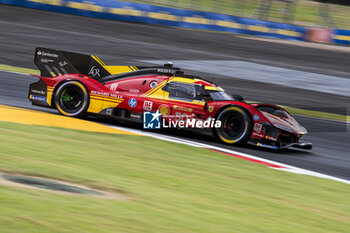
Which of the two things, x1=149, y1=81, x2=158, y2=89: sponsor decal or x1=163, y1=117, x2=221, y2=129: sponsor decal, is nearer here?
x1=163, y1=117, x2=221, y2=129: sponsor decal

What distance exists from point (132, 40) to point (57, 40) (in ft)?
11.3

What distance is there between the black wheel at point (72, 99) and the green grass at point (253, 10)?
63.7 feet

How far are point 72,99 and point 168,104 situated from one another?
2.11 metres

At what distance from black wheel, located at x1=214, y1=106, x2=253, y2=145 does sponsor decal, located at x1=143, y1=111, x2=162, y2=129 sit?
3.75 ft

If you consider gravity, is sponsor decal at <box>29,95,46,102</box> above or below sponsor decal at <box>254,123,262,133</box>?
above

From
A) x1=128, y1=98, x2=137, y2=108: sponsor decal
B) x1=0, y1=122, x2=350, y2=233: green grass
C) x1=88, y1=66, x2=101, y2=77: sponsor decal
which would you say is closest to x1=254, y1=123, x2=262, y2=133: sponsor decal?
x1=0, y1=122, x2=350, y2=233: green grass

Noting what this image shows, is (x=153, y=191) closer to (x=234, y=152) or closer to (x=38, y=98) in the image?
(x=234, y=152)

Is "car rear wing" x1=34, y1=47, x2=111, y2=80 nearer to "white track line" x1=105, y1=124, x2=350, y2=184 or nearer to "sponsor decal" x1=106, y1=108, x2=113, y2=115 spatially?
"sponsor decal" x1=106, y1=108, x2=113, y2=115

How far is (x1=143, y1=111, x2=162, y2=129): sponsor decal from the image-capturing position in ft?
35.3

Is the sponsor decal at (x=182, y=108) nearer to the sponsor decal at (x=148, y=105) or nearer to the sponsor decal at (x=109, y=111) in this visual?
the sponsor decal at (x=148, y=105)

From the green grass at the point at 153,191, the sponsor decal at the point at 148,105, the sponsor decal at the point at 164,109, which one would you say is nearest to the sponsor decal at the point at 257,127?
the green grass at the point at 153,191

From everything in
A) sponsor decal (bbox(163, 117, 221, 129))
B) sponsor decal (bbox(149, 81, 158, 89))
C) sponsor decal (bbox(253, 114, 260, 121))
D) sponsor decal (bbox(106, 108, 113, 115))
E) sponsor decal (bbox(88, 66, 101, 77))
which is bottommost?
sponsor decal (bbox(163, 117, 221, 129))

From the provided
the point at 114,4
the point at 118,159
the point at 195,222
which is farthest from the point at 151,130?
the point at 114,4

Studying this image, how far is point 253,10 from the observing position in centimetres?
3145
